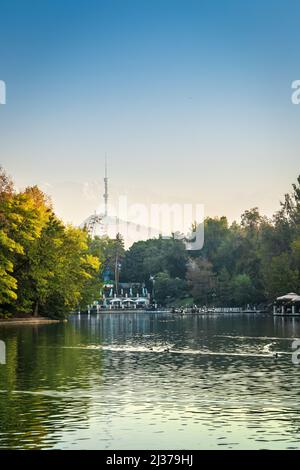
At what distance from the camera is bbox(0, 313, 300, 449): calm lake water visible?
21.3 meters

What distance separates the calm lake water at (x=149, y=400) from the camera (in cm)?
2134

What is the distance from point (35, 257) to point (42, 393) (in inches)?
2731

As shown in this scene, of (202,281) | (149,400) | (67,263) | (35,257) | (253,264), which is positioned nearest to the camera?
(149,400)

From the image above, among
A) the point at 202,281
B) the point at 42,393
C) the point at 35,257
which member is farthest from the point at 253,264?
the point at 42,393

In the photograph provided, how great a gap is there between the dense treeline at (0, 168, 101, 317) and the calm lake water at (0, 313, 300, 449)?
41.2 m

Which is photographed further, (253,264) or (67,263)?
(253,264)

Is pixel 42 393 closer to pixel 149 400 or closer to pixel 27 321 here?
pixel 149 400

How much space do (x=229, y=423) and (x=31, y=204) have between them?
7157cm

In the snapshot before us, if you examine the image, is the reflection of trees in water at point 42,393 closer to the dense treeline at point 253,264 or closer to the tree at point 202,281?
the dense treeline at point 253,264

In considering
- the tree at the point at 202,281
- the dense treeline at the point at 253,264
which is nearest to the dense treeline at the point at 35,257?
the dense treeline at the point at 253,264

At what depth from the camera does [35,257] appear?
322 ft

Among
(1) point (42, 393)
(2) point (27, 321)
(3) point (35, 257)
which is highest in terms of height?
(3) point (35, 257)

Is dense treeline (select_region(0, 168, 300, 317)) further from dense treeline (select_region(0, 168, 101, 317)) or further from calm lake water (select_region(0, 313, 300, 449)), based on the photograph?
calm lake water (select_region(0, 313, 300, 449))

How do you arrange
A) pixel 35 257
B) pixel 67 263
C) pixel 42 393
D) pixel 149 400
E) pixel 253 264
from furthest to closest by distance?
pixel 253 264
pixel 67 263
pixel 35 257
pixel 42 393
pixel 149 400
